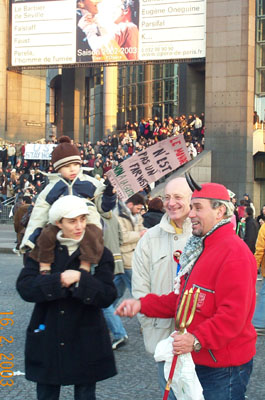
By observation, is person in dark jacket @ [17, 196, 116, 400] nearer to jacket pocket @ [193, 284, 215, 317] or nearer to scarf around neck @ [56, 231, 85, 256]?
scarf around neck @ [56, 231, 85, 256]

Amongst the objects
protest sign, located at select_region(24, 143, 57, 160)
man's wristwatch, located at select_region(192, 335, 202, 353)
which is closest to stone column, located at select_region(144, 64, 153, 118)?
protest sign, located at select_region(24, 143, 57, 160)

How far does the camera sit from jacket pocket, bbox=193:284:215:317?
350 centimetres

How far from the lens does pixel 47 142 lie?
3600 cm

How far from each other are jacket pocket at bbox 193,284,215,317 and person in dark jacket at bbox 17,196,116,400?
0.67 metres

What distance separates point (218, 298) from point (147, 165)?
650 cm

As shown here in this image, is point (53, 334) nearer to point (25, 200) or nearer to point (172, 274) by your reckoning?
point (172, 274)

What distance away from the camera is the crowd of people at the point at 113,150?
99.1 feet

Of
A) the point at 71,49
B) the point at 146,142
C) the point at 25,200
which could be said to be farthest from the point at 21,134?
the point at 25,200

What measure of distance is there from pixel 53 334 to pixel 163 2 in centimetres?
2925

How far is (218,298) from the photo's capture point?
346 cm

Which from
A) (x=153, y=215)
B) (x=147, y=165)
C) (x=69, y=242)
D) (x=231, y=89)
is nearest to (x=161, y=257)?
(x=69, y=242)

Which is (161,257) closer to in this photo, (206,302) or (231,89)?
(206,302)

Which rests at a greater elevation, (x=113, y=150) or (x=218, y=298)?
(x=113, y=150)

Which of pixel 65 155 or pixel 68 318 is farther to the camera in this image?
pixel 65 155
